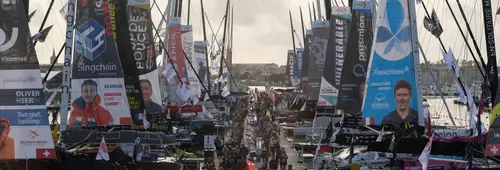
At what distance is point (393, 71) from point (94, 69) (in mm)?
8604

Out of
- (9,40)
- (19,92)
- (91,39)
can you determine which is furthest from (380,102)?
(9,40)

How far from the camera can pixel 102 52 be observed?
21.0m

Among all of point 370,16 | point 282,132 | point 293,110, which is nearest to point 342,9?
point 370,16

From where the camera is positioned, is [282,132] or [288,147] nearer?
[288,147]

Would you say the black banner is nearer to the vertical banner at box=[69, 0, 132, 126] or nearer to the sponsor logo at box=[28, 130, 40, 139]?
the vertical banner at box=[69, 0, 132, 126]

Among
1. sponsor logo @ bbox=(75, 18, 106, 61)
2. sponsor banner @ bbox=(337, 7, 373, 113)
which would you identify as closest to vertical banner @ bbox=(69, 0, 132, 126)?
sponsor logo @ bbox=(75, 18, 106, 61)

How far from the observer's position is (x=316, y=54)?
144 ft

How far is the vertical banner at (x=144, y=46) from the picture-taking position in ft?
95.6

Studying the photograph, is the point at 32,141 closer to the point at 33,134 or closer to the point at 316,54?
the point at 33,134

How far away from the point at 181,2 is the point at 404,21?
25.3 m

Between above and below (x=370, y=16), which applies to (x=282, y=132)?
below

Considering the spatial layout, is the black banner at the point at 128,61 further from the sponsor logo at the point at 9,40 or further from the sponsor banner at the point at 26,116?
the sponsor banner at the point at 26,116

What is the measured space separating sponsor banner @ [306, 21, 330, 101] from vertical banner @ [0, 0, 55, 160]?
28.8 meters

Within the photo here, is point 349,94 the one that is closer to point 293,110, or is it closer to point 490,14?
point 490,14
